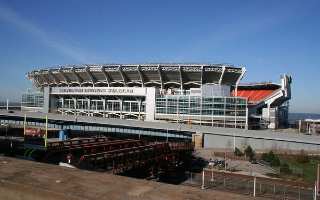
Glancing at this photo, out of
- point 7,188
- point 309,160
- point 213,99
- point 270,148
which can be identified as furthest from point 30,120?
point 7,188

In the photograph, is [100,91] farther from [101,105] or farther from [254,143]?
[254,143]

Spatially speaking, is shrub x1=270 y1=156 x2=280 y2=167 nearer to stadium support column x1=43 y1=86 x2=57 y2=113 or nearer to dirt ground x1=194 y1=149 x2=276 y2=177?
dirt ground x1=194 y1=149 x2=276 y2=177

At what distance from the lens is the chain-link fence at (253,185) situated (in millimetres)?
31438

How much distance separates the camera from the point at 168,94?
8931cm

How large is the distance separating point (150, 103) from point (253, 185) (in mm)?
55594

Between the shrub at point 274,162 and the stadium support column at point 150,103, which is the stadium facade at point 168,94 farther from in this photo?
the shrub at point 274,162

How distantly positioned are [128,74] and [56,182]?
93043 mm

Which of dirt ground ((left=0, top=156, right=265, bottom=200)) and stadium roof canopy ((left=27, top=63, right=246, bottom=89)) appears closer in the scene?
dirt ground ((left=0, top=156, right=265, bottom=200))

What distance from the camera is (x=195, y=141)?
61656 mm

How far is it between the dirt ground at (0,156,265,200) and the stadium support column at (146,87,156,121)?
273 feet

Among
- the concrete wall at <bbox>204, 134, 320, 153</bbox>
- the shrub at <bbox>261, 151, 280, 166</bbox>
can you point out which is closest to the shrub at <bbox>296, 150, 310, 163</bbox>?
the shrub at <bbox>261, 151, 280, 166</bbox>

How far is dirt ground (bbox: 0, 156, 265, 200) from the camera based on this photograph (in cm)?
386

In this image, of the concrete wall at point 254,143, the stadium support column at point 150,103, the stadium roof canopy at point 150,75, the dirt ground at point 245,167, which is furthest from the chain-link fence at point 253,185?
the stadium roof canopy at point 150,75

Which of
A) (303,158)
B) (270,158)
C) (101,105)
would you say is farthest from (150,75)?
(303,158)
